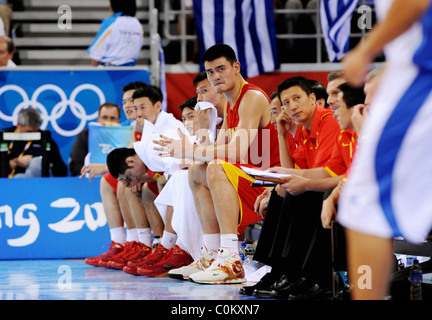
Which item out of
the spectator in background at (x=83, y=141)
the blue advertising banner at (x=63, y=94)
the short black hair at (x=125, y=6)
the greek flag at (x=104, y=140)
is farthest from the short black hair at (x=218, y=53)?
the short black hair at (x=125, y=6)

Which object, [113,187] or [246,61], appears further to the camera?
[246,61]

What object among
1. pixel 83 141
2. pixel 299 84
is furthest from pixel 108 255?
pixel 299 84

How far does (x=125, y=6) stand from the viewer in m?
8.30

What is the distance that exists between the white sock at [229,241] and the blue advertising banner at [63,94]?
3.96m

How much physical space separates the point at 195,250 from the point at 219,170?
94 centimetres

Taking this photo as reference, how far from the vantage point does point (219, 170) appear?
A: 447cm

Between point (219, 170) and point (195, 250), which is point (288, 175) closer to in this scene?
point (219, 170)

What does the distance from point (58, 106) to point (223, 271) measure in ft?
14.7

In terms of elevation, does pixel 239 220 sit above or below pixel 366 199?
below

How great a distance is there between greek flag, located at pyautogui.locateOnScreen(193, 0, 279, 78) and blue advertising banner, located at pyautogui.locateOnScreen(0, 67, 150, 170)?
1.34m

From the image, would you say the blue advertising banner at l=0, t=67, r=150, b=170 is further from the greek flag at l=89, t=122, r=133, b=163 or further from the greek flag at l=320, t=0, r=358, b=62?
the greek flag at l=320, t=0, r=358, b=62

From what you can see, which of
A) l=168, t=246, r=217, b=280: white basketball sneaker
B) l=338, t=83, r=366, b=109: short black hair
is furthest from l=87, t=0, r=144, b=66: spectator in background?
l=338, t=83, r=366, b=109: short black hair
